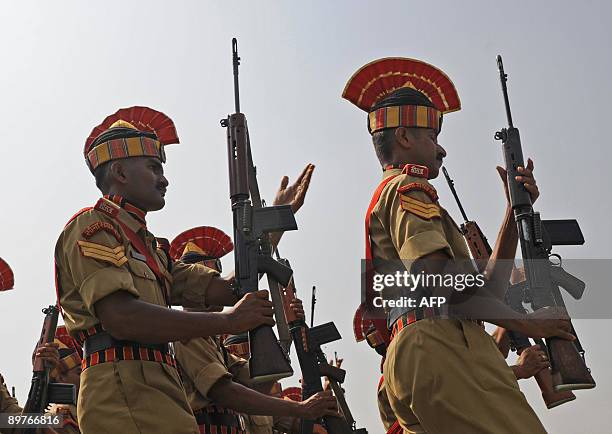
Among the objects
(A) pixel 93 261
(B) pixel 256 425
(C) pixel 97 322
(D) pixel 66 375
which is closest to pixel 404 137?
(A) pixel 93 261

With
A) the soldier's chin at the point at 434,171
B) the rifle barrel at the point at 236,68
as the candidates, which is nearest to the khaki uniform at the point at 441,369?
the soldier's chin at the point at 434,171

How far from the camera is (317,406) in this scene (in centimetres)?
611

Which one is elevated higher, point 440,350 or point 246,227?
point 246,227

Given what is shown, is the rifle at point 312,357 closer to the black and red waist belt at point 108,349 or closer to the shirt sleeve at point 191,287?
the shirt sleeve at point 191,287

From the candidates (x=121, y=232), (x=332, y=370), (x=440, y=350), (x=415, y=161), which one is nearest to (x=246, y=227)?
(x=121, y=232)

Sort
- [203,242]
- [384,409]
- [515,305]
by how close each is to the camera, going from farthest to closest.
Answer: [203,242] → [384,409] → [515,305]

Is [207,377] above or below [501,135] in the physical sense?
below

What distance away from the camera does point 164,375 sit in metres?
4.06

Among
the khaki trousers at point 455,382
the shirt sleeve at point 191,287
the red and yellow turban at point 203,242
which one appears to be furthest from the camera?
the red and yellow turban at point 203,242

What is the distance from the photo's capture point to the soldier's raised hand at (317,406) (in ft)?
19.9

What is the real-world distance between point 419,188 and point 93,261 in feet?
5.68

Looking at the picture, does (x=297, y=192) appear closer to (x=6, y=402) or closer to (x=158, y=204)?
(x=158, y=204)

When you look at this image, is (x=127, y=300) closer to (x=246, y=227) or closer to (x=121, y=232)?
(x=121, y=232)

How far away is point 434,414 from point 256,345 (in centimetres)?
98
